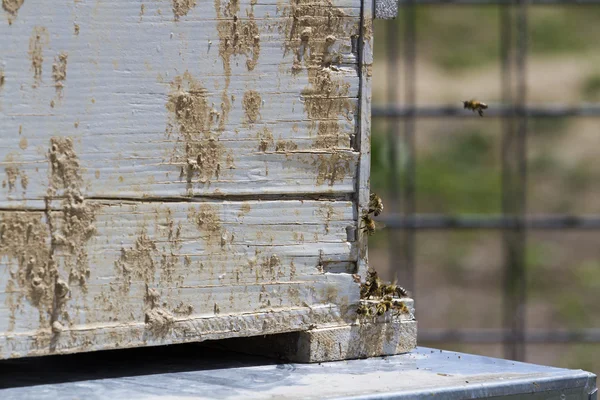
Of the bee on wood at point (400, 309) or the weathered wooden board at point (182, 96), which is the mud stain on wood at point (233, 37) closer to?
the weathered wooden board at point (182, 96)

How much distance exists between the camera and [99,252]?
1938 mm

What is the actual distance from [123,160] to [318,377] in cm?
58

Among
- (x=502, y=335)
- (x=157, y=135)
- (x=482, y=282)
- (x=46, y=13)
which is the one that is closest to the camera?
(x=46, y=13)

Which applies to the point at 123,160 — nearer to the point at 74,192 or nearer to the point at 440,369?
the point at 74,192

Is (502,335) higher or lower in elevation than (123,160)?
lower

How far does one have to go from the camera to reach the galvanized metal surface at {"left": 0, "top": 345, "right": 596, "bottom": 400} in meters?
1.84

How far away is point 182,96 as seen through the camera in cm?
202

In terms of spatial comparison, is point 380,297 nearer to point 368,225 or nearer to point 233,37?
point 368,225

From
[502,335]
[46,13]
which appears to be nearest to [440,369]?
[46,13]

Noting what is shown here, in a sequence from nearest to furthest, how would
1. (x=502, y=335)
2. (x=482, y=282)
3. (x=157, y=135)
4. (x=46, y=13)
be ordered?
(x=46, y=13) < (x=157, y=135) < (x=502, y=335) < (x=482, y=282)

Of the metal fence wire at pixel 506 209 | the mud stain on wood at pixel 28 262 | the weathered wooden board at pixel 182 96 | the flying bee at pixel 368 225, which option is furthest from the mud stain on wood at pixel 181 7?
the metal fence wire at pixel 506 209

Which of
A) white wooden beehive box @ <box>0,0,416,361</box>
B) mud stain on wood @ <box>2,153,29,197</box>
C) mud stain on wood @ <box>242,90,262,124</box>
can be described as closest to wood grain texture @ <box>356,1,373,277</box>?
white wooden beehive box @ <box>0,0,416,361</box>

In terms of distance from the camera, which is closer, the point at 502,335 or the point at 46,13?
the point at 46,13

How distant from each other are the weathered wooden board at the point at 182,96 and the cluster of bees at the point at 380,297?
0.24 m
